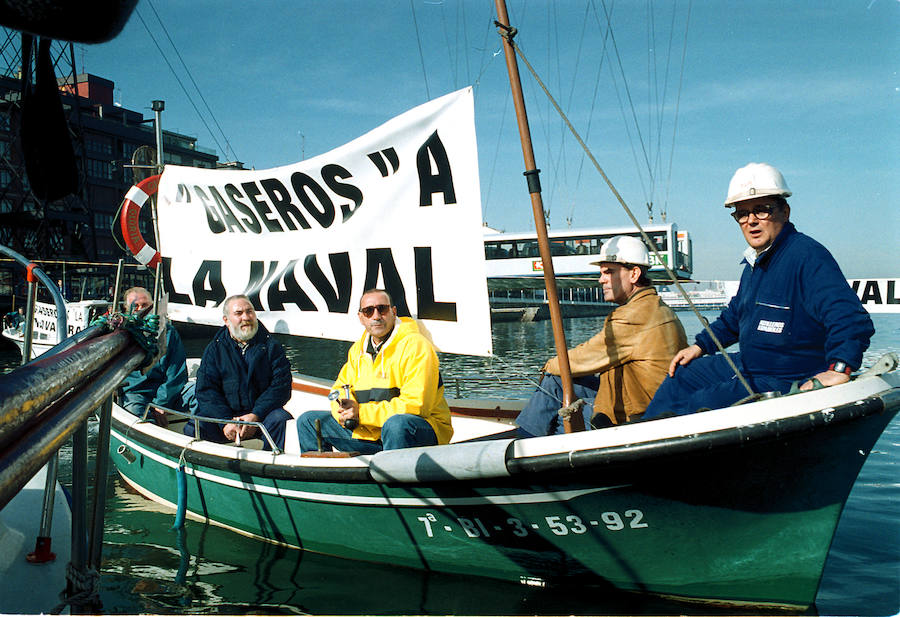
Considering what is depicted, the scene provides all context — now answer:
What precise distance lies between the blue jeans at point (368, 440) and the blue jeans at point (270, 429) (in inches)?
27.4

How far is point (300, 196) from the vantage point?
6273 millimetres

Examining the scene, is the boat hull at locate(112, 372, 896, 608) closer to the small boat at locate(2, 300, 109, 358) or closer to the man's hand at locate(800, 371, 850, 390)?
the man's hand at locate(800, 371, 850, 390)

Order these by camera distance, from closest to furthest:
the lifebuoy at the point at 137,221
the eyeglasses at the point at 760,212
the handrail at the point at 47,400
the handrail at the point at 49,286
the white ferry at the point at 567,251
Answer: the handrail at the point at 47,400 → the handrail at the point at 49,286 → the eyeglasses at the point at 760,212 → the lifebuoy at the point at 137,221 → the white ferry at the point at 567,251

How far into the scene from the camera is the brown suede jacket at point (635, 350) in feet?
15.2

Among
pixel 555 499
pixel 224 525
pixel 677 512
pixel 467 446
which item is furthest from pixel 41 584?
pixel 224 525

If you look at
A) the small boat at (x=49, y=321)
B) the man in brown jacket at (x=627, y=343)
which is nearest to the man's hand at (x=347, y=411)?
the man in brown jacket at (x=627, y=343)

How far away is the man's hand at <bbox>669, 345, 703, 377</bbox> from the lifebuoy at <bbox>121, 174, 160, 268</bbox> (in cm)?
570

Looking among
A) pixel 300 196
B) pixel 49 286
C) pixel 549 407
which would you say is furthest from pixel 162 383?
pixel 49 286

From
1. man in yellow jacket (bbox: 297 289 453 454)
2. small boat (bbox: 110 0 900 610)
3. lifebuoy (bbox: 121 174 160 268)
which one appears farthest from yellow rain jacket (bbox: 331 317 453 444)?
lifebuoy (bbox: 121 174 160 268)

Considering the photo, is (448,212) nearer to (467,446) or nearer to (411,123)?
(411,123)

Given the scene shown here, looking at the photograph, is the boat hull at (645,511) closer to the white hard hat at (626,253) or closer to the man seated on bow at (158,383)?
the white hard hat at (626,253)

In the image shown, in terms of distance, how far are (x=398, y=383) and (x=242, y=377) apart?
194 centimetres

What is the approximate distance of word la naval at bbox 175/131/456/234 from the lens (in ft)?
17.7

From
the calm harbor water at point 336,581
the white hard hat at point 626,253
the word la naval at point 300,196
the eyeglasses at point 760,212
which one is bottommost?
the calm harbor water at point 336,581
